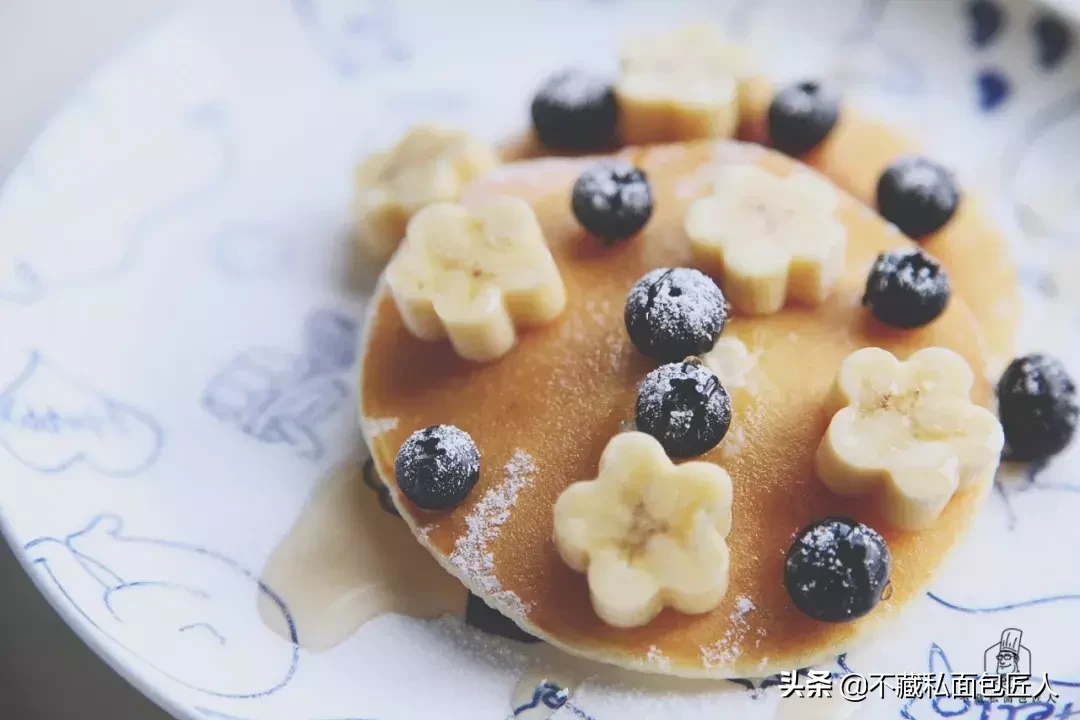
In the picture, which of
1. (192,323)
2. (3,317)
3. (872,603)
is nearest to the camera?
(872,603)

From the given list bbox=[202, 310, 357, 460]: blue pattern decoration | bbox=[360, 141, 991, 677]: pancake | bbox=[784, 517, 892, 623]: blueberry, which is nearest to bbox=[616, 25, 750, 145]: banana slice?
bbox=[360, 141, 991, 677]: pancake

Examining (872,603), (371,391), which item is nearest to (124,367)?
(371,391)

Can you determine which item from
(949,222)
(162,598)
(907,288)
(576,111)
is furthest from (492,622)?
(949,222)

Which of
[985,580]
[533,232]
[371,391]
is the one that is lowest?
[985,580]

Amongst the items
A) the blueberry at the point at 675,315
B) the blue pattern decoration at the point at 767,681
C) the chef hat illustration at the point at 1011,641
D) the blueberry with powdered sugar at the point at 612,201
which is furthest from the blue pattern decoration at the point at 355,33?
the chef hat illustration at the point at 1011,641

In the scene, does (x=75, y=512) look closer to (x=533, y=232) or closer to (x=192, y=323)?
(x=192, y=323)

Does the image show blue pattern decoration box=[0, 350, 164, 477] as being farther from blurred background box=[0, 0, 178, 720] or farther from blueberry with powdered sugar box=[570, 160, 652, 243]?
blueberry with powdered sugar box=[570, 160, 652, 243]

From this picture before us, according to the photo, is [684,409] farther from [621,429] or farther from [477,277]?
[477,277]
